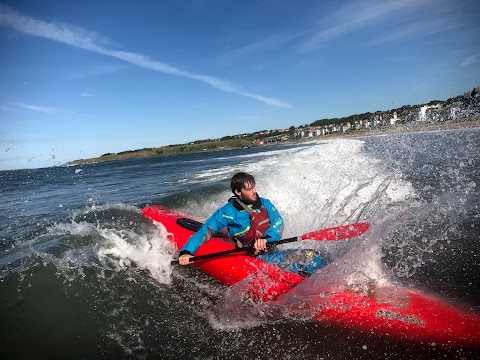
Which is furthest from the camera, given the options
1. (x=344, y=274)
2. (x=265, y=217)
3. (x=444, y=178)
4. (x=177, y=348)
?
(x=444, y=178)

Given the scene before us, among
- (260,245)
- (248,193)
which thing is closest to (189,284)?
(260,245)

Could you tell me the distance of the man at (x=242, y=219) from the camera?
4.58m

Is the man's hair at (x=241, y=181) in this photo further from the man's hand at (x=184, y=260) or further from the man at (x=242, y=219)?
the man's hand at (x=184, y=260)

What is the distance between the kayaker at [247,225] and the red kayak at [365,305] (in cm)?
29

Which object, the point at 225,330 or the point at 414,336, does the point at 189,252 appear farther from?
the point at 414,336

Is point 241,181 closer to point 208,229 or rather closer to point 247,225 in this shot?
point 247,225

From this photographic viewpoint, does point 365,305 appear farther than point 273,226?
No

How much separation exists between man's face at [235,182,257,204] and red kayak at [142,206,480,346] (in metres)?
0.77

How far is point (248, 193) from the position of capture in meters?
4.57

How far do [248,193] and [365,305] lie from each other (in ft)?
6.67

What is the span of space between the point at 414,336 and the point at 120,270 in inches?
168

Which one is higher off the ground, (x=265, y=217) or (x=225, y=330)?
(x=265, y=217)

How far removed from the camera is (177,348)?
3.27 metres

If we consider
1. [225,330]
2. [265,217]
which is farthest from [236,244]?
[225,330]
